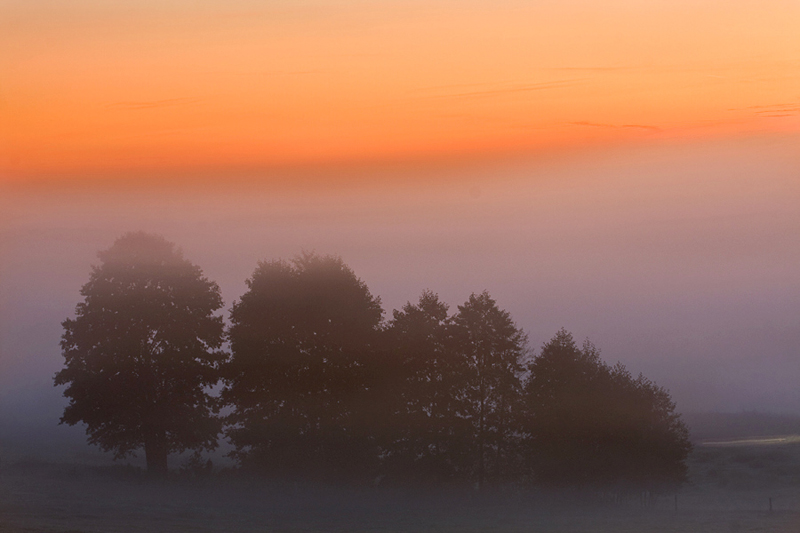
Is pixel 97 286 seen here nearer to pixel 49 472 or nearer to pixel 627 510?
pixel 49 472

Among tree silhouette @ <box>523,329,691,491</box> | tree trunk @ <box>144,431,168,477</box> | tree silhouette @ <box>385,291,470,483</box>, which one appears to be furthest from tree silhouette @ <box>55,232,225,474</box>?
tree silhouette @ <box>523,329,691,491</box>

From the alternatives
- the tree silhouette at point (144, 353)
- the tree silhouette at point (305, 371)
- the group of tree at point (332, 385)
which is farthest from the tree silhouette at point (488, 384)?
the tree silhouette at point (144, 353)

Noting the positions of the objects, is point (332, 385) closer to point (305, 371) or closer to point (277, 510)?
point (305, 371)

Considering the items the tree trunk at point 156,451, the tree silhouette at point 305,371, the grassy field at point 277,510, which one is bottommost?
the grassy field at point 277,510

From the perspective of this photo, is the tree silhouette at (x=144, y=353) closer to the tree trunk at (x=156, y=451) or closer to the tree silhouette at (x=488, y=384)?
the tree trunk at (x=156, y=451)

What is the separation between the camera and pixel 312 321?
59.9 m

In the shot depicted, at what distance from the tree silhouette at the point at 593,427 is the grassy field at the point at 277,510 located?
7.67 ft

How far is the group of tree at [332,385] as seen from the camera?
55406mm

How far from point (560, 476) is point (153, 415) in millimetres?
27998

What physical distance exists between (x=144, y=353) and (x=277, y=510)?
1501 centimetres

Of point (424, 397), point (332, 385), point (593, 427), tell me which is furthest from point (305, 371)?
point (593, 427)

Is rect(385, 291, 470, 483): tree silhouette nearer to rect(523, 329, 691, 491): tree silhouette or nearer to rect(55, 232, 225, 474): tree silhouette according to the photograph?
rect(523, 329, 691, 491): tree silhouette

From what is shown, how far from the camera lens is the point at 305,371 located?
5825 centimetres

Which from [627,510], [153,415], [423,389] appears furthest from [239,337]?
[627,510]
